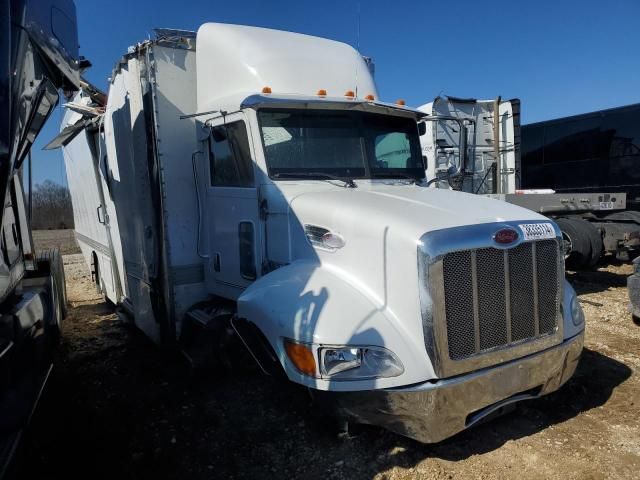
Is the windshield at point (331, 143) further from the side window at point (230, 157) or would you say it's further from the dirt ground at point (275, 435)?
the dirt ground at point (275, 435)

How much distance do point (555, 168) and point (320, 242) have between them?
10389 millimetres

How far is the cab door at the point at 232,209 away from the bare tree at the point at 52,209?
2318 cm

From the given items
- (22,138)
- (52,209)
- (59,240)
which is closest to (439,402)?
(22,138)

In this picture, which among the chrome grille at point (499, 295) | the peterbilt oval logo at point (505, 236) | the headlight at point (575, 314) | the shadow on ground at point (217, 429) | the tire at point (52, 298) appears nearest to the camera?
the chrome grille at point (499, 295)

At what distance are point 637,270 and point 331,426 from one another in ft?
15.3

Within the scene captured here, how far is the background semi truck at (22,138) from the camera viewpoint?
2.28m

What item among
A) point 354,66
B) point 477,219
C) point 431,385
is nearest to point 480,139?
point 354,66

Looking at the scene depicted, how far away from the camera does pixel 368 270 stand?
315 centimetres

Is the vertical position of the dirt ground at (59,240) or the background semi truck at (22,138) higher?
the background semi truck at (22,138)

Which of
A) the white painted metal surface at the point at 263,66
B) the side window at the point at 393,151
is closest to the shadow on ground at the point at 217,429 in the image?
the side window at the point at 393,151

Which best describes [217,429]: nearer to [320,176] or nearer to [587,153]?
[320,176]

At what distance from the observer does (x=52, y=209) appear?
83.1ft

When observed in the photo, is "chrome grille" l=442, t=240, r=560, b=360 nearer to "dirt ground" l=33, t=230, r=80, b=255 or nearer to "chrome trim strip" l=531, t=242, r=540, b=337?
"chrome trim strip" l=531, t=242, r=540, b=337

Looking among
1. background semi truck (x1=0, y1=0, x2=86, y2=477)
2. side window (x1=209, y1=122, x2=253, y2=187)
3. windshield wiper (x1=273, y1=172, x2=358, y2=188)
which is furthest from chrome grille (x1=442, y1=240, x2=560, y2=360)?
background semi truck (x1=0, y1=0, x2=86, y2=477)
